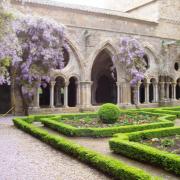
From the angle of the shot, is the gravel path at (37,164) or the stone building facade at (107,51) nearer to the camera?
the gravel path at (37,164)

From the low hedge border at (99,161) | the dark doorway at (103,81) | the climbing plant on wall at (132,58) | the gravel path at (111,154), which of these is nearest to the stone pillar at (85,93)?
the climbing plant on wall at (132,58)

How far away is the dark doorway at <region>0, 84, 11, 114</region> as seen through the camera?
1934 centimetres

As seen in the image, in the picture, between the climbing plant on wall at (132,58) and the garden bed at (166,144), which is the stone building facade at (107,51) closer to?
the climbing plant on wall at (132,58)

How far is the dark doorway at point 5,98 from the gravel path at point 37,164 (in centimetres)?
1068

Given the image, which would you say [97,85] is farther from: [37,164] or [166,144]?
[37,164]

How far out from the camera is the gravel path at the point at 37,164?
19.0ft

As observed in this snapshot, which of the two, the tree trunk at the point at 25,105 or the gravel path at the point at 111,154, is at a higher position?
the tree trunk at the point at 25,105

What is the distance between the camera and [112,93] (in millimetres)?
26703

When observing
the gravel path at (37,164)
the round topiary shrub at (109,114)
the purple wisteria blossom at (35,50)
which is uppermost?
the purple wisteria blossom at (35,50)

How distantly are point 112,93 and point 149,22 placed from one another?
23.9 feet

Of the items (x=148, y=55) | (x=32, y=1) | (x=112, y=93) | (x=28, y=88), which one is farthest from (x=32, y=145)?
(x=112, y=93)

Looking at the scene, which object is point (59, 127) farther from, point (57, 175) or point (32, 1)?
Result: point (32, 1)

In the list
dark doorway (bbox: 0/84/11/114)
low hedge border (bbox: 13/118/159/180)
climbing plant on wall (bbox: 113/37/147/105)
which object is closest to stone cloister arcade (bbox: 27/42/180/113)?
climbing plant on wall (bbox: 113/37/147/105)

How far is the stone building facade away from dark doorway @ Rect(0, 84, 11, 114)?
239cm
